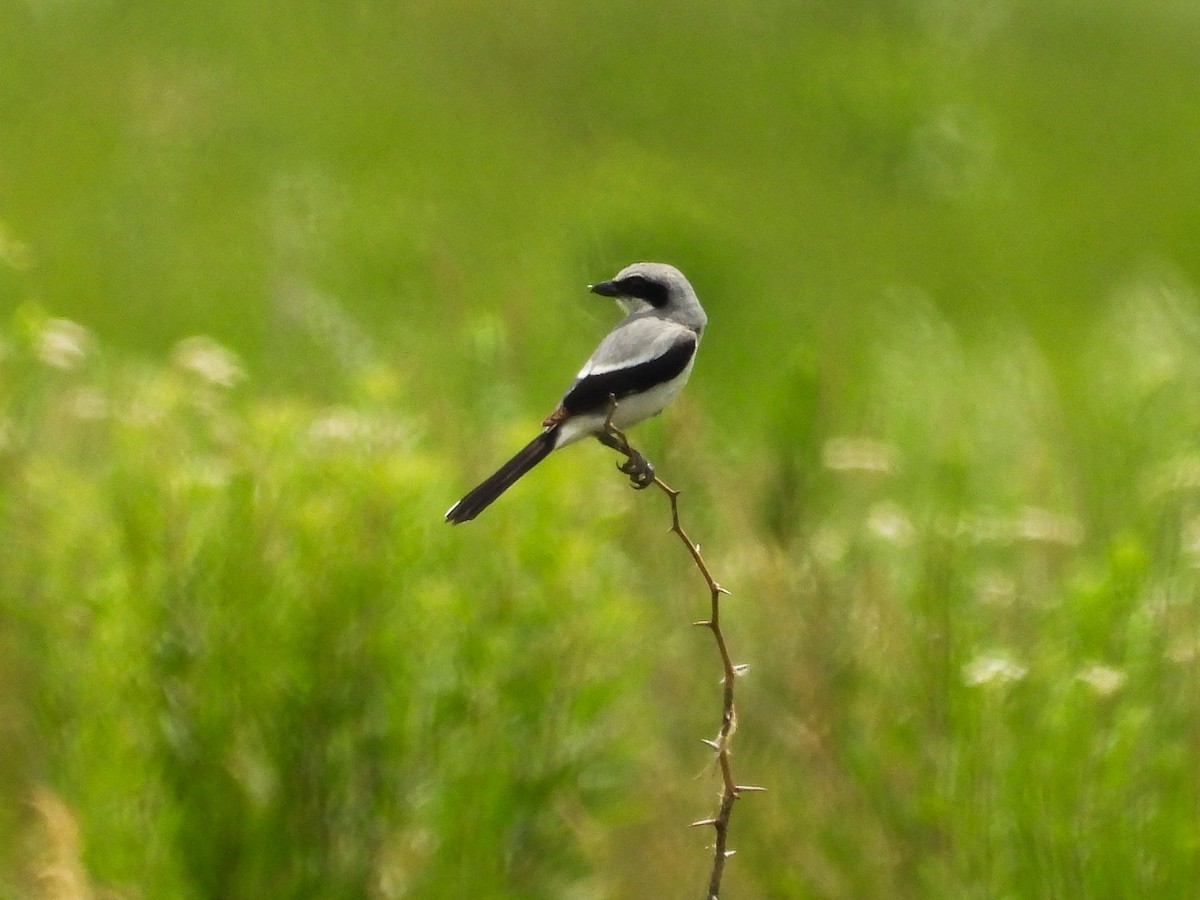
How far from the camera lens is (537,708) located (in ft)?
17.5

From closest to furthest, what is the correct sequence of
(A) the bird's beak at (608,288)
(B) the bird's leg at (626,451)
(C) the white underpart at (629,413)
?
1. (B) the bird's leg at (626,451)
2. (C) the white underpart at (629,413)
3. (A) the bird's beak at (608,288)

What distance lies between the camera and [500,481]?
2893 millimetres

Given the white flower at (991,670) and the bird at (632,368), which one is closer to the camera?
the bird at (632,368)

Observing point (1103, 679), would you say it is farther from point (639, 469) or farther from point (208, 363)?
point (208, 363)

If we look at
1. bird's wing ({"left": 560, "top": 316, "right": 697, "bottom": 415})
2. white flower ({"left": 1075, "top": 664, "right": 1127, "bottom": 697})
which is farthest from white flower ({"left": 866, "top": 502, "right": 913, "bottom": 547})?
bird's wing ({"left": 560, "top": 316, "right": 697, "bottom": 415})

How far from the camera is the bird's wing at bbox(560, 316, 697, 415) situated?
2979 mm

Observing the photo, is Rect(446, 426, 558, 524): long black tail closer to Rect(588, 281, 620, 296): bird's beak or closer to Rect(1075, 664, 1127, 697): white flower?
Rect(588, 281, 620, 296): bird's beak

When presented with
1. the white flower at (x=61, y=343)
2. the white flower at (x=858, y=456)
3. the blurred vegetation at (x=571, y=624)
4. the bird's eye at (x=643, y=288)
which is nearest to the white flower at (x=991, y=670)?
the blurred vegetation at (x=571, y=624)

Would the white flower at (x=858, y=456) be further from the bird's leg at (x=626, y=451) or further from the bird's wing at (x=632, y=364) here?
the bird's wing at (x=632, y=364)

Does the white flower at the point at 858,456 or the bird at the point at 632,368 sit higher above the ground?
the white flower at the point at 858,456

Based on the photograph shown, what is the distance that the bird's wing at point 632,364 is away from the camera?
2.98 m

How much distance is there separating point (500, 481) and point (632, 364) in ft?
1.06

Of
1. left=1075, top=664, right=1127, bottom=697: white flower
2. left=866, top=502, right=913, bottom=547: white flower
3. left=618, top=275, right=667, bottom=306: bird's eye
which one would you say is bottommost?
left=1075, top=664, right=1127, bottom=697: white flower

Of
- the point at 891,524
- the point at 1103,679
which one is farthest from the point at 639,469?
the point at 891,524
